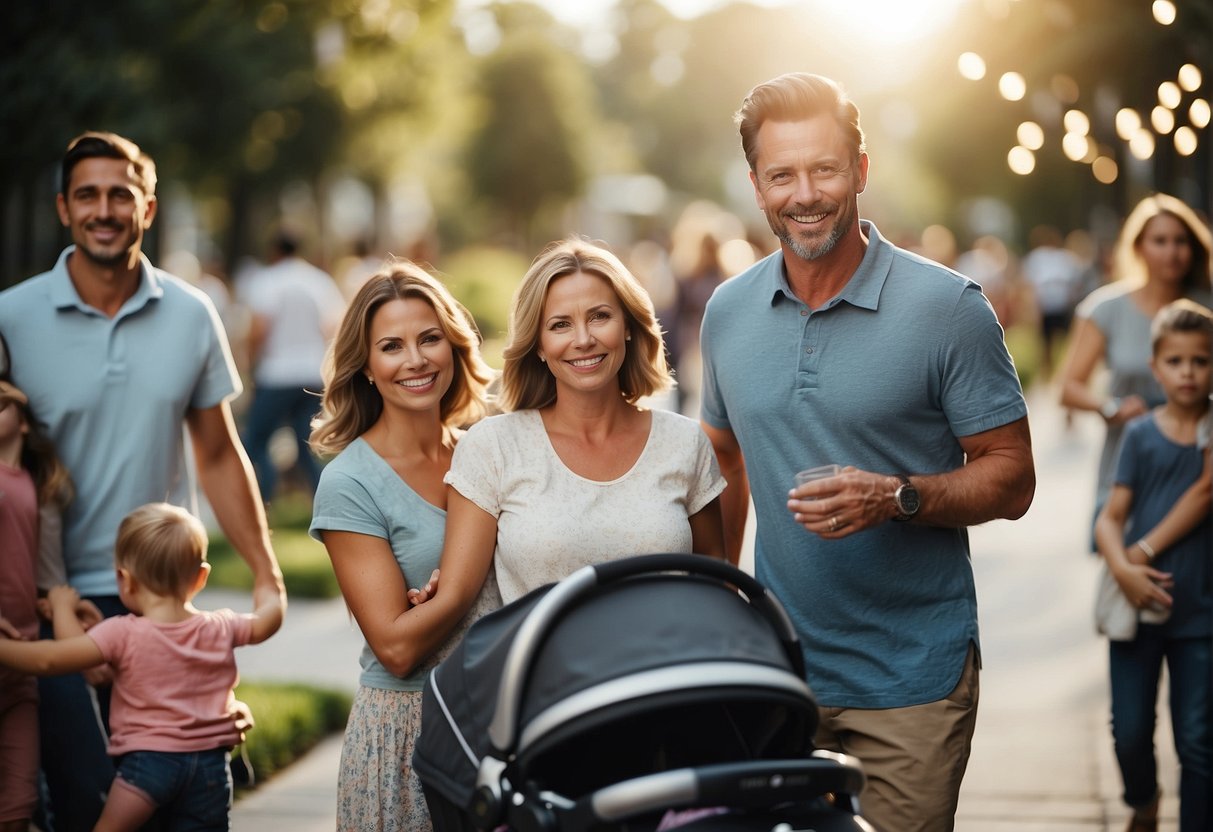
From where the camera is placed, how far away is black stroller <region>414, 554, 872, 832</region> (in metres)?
2.76

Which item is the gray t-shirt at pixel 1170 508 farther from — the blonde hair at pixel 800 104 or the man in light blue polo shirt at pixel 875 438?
the blonde hair at pixel 800 104

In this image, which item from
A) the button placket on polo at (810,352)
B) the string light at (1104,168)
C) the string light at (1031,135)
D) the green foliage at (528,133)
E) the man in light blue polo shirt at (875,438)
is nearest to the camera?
the man in light blue polo shirt at (875,438)

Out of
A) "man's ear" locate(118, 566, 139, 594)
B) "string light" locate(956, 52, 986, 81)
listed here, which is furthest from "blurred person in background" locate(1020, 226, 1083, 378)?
"man's ear" locate(118, 566, 139, 594)

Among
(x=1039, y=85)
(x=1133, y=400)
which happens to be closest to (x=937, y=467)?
(x=1133, y=400)

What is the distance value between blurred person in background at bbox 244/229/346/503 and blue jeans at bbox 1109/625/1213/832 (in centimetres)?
715

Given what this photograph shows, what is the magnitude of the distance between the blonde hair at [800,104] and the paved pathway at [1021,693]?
2.94 meters

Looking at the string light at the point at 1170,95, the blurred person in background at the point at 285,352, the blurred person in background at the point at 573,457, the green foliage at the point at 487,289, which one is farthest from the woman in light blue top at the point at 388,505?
the green foliage at the point at 487,289

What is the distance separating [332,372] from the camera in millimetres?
4160

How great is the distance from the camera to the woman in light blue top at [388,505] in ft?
12.5

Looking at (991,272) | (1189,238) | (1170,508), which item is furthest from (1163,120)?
(991,272)

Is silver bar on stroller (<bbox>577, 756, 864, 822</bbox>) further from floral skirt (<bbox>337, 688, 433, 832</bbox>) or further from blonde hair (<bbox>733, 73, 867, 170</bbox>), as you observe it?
blonde hair (<bbox>733, 73, 867, 170</bbox>)

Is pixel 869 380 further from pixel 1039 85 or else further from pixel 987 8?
pixel 1039 85

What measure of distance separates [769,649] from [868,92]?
4695 cm

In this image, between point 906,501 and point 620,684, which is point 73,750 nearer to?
point 620,684
